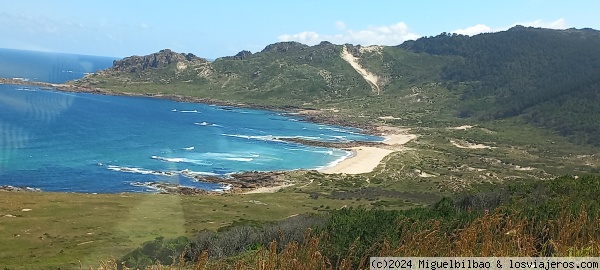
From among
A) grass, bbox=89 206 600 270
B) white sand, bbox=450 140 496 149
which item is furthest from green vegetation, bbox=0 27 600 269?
white sand, bbox=450 140 496 149

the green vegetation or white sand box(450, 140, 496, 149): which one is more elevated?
the green vegetation

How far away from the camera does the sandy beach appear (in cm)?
7462

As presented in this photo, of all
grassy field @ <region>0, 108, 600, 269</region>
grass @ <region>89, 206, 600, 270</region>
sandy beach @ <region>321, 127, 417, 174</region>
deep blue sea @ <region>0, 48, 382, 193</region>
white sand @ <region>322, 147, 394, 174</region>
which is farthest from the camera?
sandy beach @ <region>321, 127, 417, 174</region>

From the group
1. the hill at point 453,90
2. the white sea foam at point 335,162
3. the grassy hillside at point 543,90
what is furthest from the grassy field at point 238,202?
the hill at point 453,90

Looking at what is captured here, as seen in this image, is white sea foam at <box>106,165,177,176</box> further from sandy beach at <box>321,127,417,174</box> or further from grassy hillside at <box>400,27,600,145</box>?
grassy hillside at <box>400,27,600,145</box>

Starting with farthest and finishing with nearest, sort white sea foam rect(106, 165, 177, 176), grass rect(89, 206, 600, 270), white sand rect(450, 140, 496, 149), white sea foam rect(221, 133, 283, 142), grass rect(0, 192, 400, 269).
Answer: white sea foam rect(221, 133, 283, 142), white sand rect(450, 140, 496, 149), white sea foam rect(106, 165, 177, 176), grass rect(0, 192, 400, 269), grass rect(89, 206, 600, 270)

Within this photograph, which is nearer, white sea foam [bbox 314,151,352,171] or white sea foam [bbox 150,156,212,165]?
white sea foam [bbox 150,156,212,165]

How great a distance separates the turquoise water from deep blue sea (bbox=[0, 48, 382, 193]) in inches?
4.6

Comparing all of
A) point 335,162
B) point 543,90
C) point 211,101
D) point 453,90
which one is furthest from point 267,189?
point 453,90

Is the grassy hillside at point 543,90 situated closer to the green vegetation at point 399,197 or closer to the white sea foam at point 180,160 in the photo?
the green vegetation at point 399,197

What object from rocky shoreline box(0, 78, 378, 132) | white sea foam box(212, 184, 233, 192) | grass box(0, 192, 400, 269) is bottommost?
white sea foam box(212, 184, 233, 192)

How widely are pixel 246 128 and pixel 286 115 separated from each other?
34139 mm

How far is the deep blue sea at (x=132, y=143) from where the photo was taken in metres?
61.8

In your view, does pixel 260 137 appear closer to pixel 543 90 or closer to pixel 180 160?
pixel 180 160
